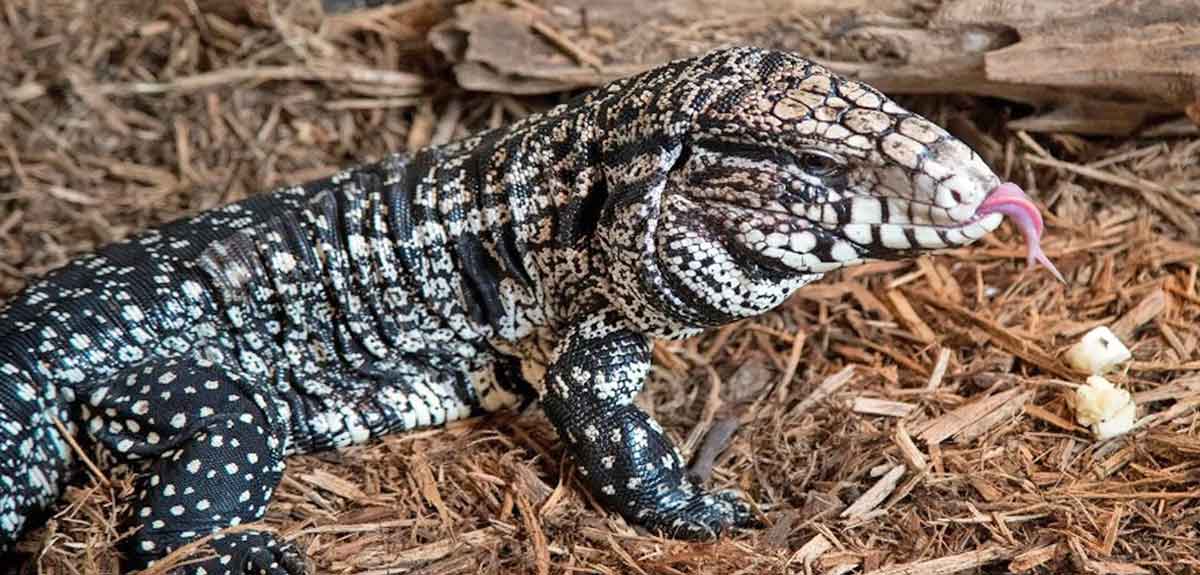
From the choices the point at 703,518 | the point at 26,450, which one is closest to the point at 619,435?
the point at 703,518

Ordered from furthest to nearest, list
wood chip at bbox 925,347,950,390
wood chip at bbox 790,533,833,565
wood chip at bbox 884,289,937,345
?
wood chip at bbox 884,289,937,345, wood chip at bbox 925,347,950,390, wood chip at bbox 790,533,833,565

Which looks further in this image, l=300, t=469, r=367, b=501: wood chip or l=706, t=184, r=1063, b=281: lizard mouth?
l=300, t=469, r=367, b=501: wood chip

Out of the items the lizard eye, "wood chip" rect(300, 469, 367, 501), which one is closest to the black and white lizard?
the lizard eye

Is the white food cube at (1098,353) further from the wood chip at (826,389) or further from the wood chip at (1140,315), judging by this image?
the wood chip at (826,389)

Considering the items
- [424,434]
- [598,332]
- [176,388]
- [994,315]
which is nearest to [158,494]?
[176,388]

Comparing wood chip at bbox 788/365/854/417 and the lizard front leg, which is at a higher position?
the lizard front leg

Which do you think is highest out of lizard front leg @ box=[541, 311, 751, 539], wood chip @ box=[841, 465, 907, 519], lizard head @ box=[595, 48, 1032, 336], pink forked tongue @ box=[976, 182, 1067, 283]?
lizard head @ box=[595, 48, 1032, 336]

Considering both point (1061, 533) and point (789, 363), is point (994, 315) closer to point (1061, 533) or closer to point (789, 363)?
point (789, 363)

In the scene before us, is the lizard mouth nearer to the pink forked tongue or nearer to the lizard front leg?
the pink forked tongue
